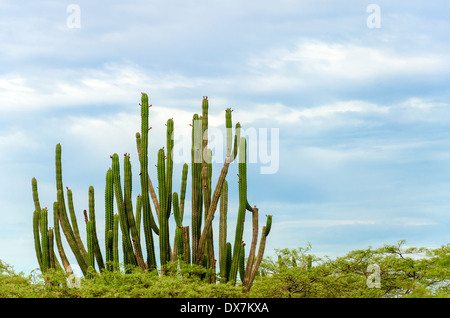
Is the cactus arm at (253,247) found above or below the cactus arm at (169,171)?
below

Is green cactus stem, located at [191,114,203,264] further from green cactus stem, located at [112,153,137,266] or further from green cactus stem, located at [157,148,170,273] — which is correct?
green cactus stem, located at [112,153,137,266]

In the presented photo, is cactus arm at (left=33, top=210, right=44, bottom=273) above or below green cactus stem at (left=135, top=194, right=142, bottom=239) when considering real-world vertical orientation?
below

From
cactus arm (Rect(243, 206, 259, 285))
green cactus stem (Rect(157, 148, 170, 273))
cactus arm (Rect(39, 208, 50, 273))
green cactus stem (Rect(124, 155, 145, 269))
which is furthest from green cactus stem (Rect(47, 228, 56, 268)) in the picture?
cactus arm (Rect(243, 206, 259, 285))

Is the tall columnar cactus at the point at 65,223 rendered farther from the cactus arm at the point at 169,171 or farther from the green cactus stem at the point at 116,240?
the cactus arm at the point at 169,171

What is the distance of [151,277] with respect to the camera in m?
8.66

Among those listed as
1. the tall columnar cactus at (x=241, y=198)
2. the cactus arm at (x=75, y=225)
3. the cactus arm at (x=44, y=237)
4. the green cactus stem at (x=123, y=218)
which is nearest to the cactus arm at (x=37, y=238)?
the cactus arm at (x=44, y=237)

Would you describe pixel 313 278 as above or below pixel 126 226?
below

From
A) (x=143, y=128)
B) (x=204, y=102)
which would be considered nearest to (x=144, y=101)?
(x=143, y=128)

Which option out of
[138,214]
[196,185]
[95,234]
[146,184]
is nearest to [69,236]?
[95,234]

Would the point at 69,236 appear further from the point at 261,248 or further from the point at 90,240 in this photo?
the point at 261,248

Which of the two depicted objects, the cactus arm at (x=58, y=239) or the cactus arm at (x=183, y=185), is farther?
the cactus arm at (x=58, y=239)

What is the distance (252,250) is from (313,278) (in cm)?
244
